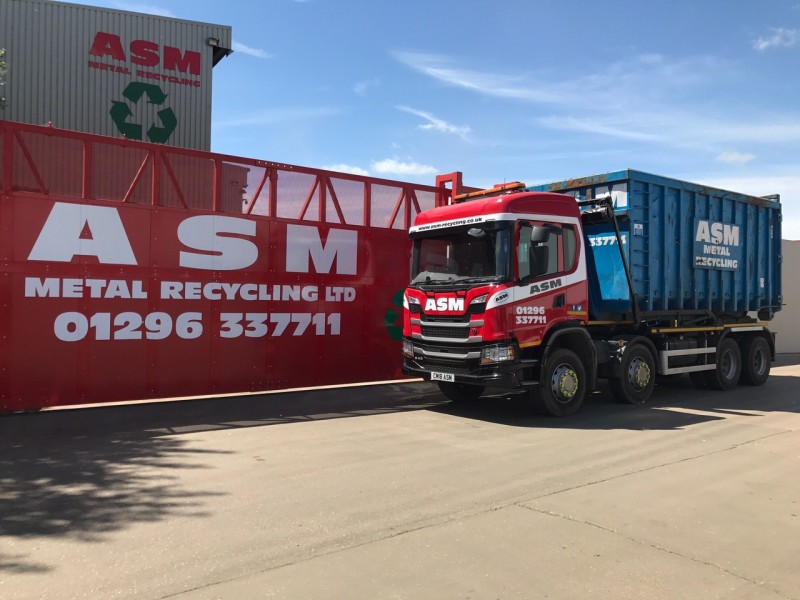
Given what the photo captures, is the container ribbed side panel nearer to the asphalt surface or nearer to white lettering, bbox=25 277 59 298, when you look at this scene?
the asphalt surface

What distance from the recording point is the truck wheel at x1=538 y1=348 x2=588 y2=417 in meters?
A: 8.80

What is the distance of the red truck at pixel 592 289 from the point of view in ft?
27.9

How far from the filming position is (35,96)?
1850cm

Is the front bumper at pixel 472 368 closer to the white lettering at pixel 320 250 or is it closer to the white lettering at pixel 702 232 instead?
the white lettering at pixel 320 250

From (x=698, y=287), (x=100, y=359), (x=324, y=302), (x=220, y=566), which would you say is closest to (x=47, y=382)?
(x=100, y=359)

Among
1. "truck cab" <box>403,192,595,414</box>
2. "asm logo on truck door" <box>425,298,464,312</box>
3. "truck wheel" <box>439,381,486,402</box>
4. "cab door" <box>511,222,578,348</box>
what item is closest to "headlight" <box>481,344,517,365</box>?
"truck cab" <box>403,192,595,414</box>

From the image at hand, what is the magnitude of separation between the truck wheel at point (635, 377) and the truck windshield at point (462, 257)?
3.12 metres

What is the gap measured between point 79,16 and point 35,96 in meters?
2.84

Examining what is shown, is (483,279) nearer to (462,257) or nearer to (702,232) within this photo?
(462,257)

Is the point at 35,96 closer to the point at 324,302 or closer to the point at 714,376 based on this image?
the point at 324,302

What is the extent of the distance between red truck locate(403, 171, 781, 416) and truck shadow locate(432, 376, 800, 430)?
32 cm

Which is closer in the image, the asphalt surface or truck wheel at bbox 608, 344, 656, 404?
the asphalt surface

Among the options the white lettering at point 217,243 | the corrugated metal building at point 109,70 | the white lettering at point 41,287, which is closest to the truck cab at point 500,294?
the white lettering at point 217,243

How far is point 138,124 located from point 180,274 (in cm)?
1260
